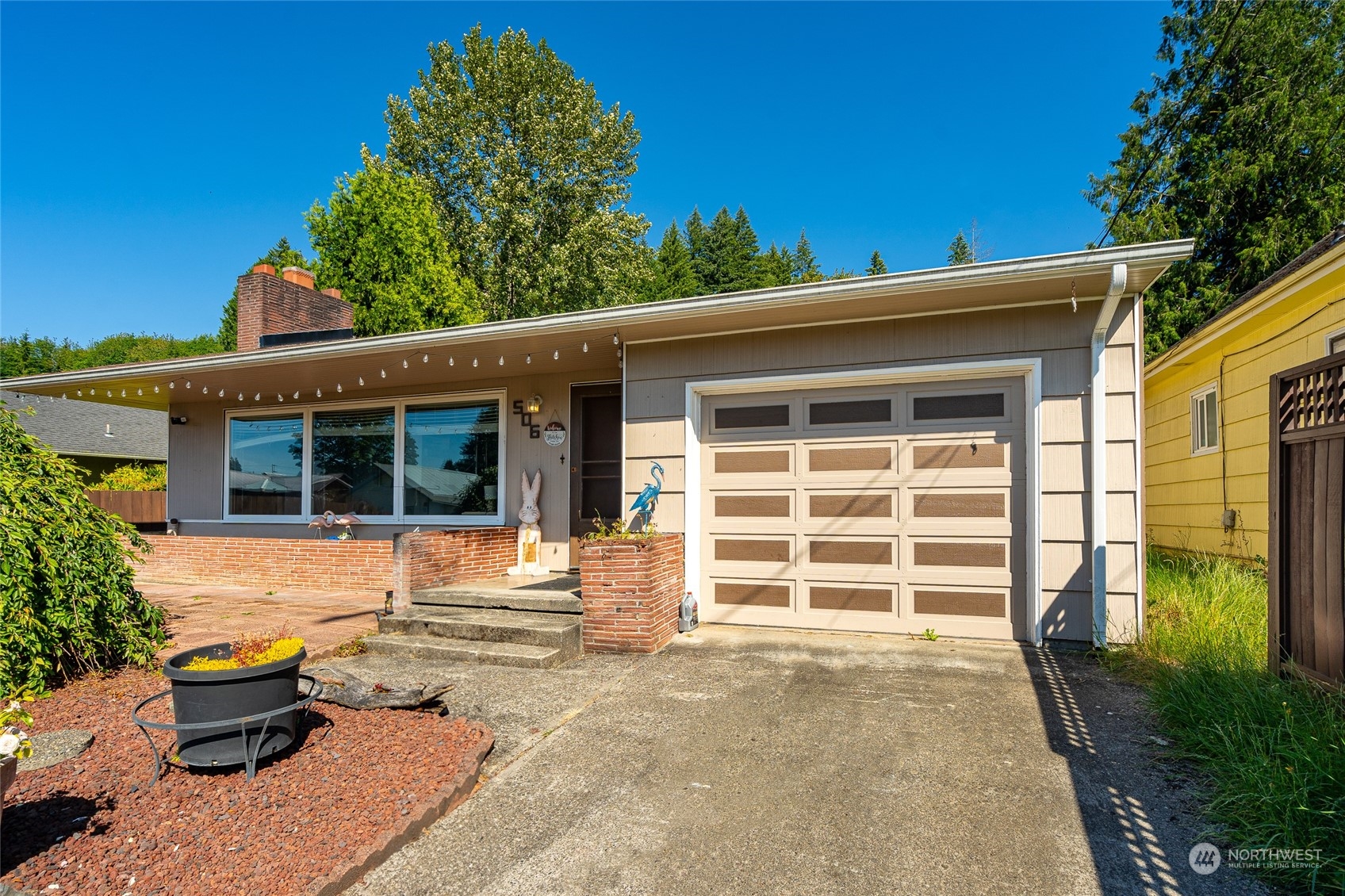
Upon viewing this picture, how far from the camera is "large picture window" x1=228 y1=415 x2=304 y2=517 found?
998 centimetres

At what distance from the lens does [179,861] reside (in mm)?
2488

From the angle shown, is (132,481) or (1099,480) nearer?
(1099,480)

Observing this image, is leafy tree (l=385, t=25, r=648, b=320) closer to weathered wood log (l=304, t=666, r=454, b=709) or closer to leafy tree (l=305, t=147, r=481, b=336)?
leafy tree (l=305, t=147, r=481, b=336)

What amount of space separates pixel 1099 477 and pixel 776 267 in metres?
31.2

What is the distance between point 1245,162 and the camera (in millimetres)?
13992

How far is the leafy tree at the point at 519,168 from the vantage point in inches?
836

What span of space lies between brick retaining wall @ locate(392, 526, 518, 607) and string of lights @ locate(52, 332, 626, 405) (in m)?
1.89

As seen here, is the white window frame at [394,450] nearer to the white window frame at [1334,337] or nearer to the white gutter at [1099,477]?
the white gutter at [1099,477]

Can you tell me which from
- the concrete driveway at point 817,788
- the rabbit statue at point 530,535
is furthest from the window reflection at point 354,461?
the concrete driveway at point 817,788

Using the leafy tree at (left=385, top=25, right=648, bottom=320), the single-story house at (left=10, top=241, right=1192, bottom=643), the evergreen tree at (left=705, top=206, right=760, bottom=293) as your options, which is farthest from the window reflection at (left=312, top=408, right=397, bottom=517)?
the evergreen tree at (left=705, top=206, right=760, bottom=293)

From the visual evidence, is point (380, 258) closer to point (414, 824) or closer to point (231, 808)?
point (231, 808)

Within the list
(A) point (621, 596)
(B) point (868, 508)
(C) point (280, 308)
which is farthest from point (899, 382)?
(C) point (280, 308)

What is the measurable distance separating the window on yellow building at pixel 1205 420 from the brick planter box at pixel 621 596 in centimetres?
680

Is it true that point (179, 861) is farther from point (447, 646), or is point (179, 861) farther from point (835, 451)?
point (835, 451)
